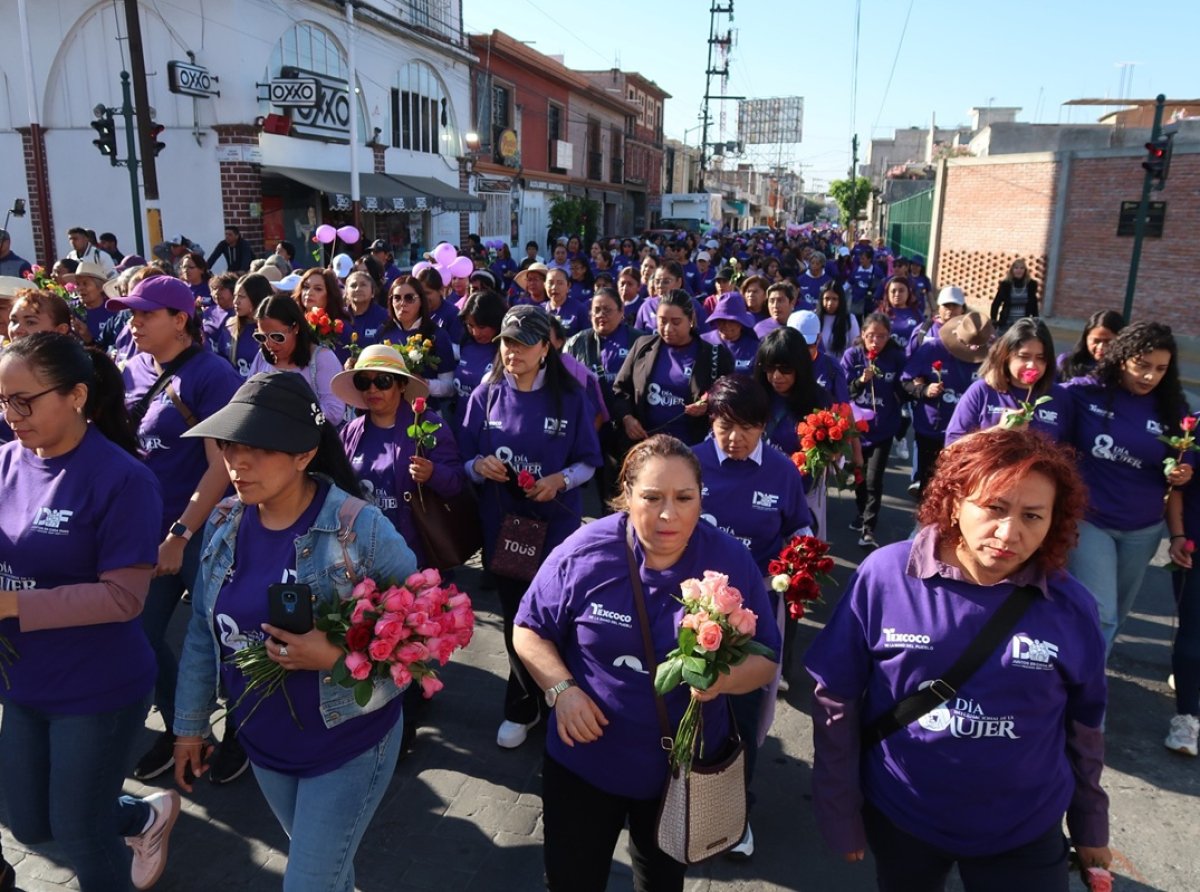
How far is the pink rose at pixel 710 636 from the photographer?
2209mm

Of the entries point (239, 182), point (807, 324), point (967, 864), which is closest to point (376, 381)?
point (967, 864)

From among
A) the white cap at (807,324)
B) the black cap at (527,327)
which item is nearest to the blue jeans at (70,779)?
the black cap at (527,327)

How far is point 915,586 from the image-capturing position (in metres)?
2.38

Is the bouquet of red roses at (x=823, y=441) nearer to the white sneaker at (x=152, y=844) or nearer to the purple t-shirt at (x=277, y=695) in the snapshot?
the purple t-shirt at (x=277, y=695)

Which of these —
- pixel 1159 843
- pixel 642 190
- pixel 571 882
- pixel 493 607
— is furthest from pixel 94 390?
pixel 642 190

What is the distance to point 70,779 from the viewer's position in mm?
2824

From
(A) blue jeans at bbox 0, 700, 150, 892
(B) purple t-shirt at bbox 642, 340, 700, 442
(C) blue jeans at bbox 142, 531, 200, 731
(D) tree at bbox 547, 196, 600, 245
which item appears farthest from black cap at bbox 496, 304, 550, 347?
(D) tree at bbox 547, 196, 600, 245

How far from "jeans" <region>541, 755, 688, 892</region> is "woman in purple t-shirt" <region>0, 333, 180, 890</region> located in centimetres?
151

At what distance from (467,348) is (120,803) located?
4.21m

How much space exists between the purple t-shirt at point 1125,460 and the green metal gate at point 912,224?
26.1 m

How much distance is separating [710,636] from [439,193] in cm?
2388

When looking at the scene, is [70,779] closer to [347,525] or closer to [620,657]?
[347,525]

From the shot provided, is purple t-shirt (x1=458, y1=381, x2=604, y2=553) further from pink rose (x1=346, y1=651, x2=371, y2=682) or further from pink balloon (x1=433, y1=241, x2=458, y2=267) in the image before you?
pink balloon (x1=433, y1=241, x2=458, y2=267)

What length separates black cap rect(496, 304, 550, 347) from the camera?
4.23 m
